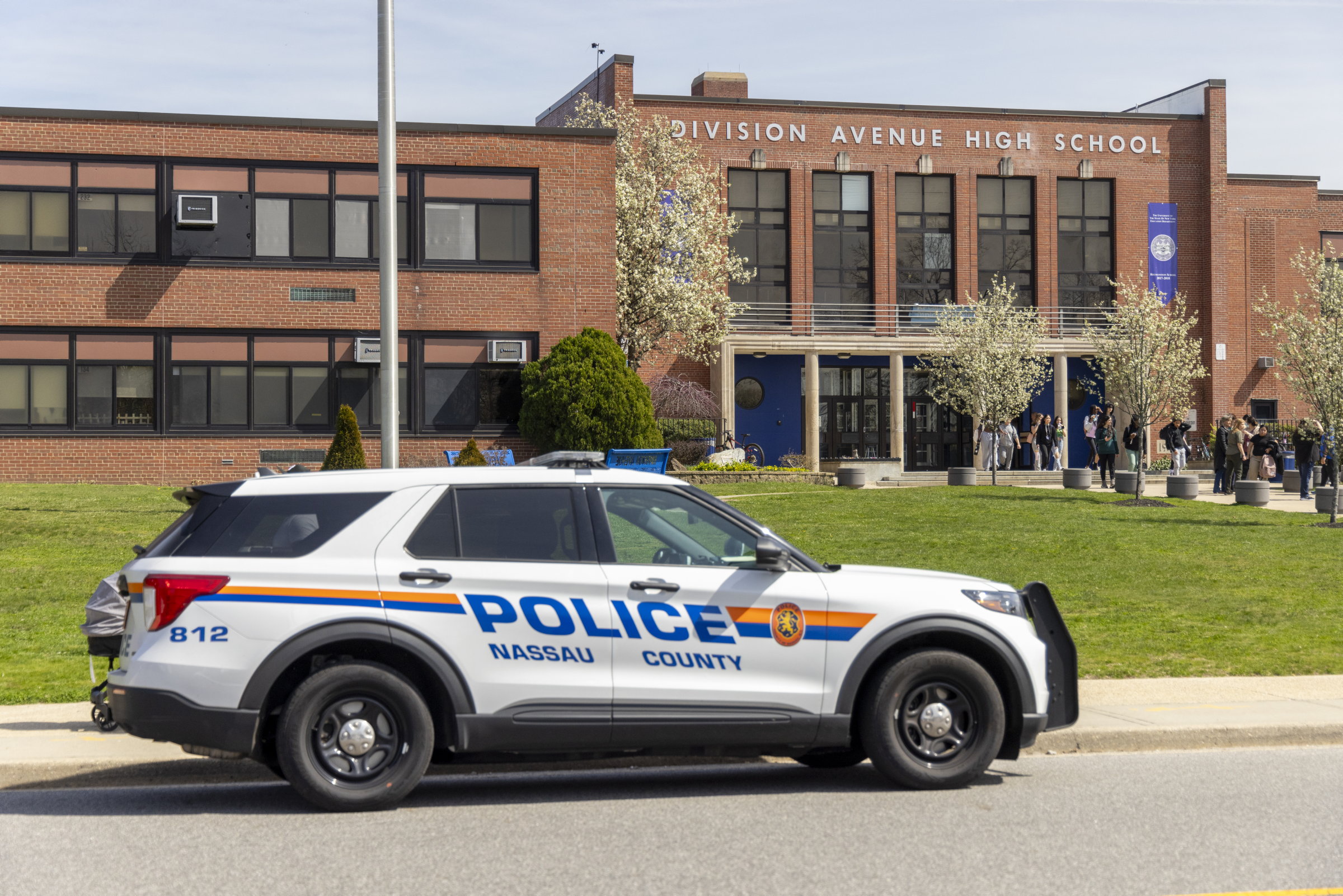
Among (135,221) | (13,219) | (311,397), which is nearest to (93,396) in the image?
(135,221)

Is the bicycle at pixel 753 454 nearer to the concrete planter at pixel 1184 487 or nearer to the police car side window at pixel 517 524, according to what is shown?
the concrete planter at pixel 1184 487

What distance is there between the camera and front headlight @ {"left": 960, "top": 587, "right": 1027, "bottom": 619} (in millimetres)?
7195

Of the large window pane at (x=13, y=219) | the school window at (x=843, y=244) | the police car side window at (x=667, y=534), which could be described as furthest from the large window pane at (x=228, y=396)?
the police car side window at (x=667, y=534)

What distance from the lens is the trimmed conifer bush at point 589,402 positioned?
29031mm

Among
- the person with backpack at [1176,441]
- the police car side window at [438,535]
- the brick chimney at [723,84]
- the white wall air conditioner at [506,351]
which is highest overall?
the brick chimney at [723,84]

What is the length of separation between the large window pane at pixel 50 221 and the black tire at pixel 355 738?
26.3 m

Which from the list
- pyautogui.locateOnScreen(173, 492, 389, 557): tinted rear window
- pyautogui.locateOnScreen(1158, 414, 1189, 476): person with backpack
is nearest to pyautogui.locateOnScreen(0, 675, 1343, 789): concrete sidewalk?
pyautogui.locateOnScreen(173, 492, 389, 557): tinted rear window

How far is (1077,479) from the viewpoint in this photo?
31.2m

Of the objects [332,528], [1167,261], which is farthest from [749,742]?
[1167,261]

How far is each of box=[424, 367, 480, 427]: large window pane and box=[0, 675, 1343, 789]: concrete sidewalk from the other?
22286mm

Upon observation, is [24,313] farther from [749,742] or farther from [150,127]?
[749,742]

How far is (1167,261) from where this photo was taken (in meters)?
47.3

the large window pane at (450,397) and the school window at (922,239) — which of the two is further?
the school window at (922,239)

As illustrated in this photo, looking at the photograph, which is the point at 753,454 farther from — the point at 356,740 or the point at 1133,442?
the point at 356,740
